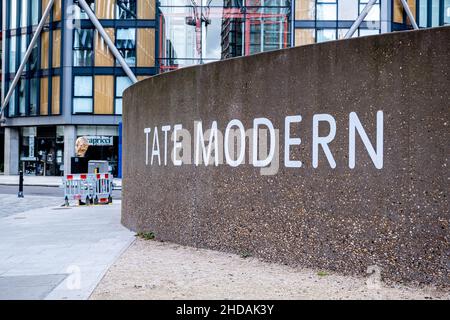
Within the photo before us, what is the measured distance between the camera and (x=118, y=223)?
12.2 meters

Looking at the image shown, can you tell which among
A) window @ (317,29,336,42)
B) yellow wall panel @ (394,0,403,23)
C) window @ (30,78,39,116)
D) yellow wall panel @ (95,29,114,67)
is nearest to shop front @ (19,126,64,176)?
window @ (30,78,39,116)

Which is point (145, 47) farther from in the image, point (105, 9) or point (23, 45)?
point (23, 45)

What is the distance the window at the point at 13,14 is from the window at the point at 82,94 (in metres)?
8.19

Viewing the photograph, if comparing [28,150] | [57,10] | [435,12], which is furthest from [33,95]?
[435,12]

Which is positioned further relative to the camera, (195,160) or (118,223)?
(118,223)

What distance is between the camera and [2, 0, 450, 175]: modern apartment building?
30938 mm

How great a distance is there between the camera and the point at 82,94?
38.3 m

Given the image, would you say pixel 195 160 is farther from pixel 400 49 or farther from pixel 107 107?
pixel 107 107

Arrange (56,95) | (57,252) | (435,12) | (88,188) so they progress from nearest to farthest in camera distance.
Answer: (57,252) → (88,188) → (435,12) → (56,95)

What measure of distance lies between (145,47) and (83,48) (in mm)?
4465

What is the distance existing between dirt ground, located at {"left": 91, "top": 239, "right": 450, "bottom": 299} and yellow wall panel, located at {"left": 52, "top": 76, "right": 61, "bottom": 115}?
32.8m

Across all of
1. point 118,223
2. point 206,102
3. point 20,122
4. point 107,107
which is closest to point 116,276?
point 206,102

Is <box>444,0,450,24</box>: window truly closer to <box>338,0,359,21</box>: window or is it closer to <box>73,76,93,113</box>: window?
<box>338,0,359,21</box>: window
